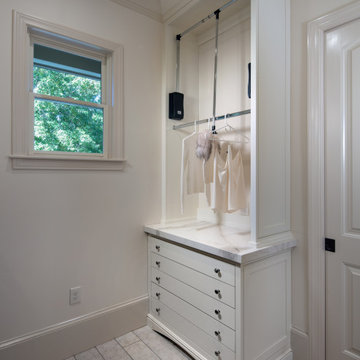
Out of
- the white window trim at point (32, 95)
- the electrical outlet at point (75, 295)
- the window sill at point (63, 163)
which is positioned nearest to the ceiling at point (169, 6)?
the white window trim at point (32, 95)

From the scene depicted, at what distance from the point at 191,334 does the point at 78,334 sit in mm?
852

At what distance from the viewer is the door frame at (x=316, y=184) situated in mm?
1742

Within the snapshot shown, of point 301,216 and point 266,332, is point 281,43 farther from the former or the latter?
point 266,332

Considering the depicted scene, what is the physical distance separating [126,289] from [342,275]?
5.32 ft

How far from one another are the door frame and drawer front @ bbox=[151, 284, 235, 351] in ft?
2.00

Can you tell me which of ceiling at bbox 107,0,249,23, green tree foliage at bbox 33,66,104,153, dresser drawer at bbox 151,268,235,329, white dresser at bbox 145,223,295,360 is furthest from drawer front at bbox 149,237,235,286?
ceiling at bbox 107,0,249,23

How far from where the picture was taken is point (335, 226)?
171cm

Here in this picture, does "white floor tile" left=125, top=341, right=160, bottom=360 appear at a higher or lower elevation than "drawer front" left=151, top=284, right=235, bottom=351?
lower

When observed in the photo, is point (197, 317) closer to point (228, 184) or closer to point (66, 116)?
point (228, 184)

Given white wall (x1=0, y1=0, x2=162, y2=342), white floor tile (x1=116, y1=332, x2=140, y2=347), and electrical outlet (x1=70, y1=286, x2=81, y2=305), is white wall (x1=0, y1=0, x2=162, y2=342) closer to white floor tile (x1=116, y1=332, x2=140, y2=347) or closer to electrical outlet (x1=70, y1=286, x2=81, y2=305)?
electrical outlet (x1=70, y1=286, x2=81, y2=305)

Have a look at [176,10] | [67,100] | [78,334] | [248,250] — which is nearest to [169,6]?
[176,10]

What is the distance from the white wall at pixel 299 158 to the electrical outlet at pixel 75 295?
1581 millimetres

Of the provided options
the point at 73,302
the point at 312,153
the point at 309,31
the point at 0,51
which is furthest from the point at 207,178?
the point at 0,51

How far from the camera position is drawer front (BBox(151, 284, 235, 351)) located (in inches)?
64.2
